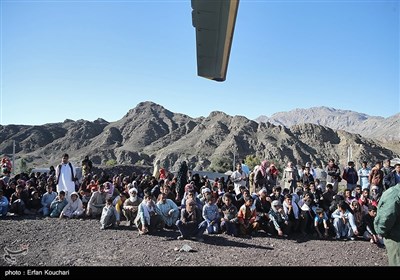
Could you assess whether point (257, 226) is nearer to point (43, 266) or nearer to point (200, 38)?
point (43, 266)

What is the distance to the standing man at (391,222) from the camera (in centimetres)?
309

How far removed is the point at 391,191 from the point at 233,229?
15.6ft

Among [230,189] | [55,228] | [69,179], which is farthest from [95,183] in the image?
[230,189]

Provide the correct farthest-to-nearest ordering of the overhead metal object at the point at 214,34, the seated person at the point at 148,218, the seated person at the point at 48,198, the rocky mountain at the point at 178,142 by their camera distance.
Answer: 1. the rocky mountain at the point at 178,142
2. the seated person at the point at 48,198
3. the seated person at the point at 148,218
4. the overhead metal object at the point at 214,34

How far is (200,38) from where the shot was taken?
1.68 m

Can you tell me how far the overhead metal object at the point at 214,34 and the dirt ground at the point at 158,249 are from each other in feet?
14.1

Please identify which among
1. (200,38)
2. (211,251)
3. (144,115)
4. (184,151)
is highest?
(144,115)

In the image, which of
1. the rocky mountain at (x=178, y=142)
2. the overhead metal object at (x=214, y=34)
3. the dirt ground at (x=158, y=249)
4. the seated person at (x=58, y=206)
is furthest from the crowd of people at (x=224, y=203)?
the rocky mountain at (x=178, y=142)

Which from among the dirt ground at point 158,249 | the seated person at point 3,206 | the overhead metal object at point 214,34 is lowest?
the dirt ground at point 158,249

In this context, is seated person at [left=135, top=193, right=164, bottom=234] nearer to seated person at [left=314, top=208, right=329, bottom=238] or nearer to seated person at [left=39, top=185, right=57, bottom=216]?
seated person at [left=39, top=185, right=57, bottom=216]

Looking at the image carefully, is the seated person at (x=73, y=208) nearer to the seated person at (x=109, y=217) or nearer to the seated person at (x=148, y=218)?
the seated person at (x=109, y=217)

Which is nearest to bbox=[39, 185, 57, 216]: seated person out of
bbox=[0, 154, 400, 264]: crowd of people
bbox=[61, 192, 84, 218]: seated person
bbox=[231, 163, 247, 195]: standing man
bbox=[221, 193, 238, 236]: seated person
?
bbox=[0, 154, 400, 264]: crowd of people

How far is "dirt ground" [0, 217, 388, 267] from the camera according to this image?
550cm
